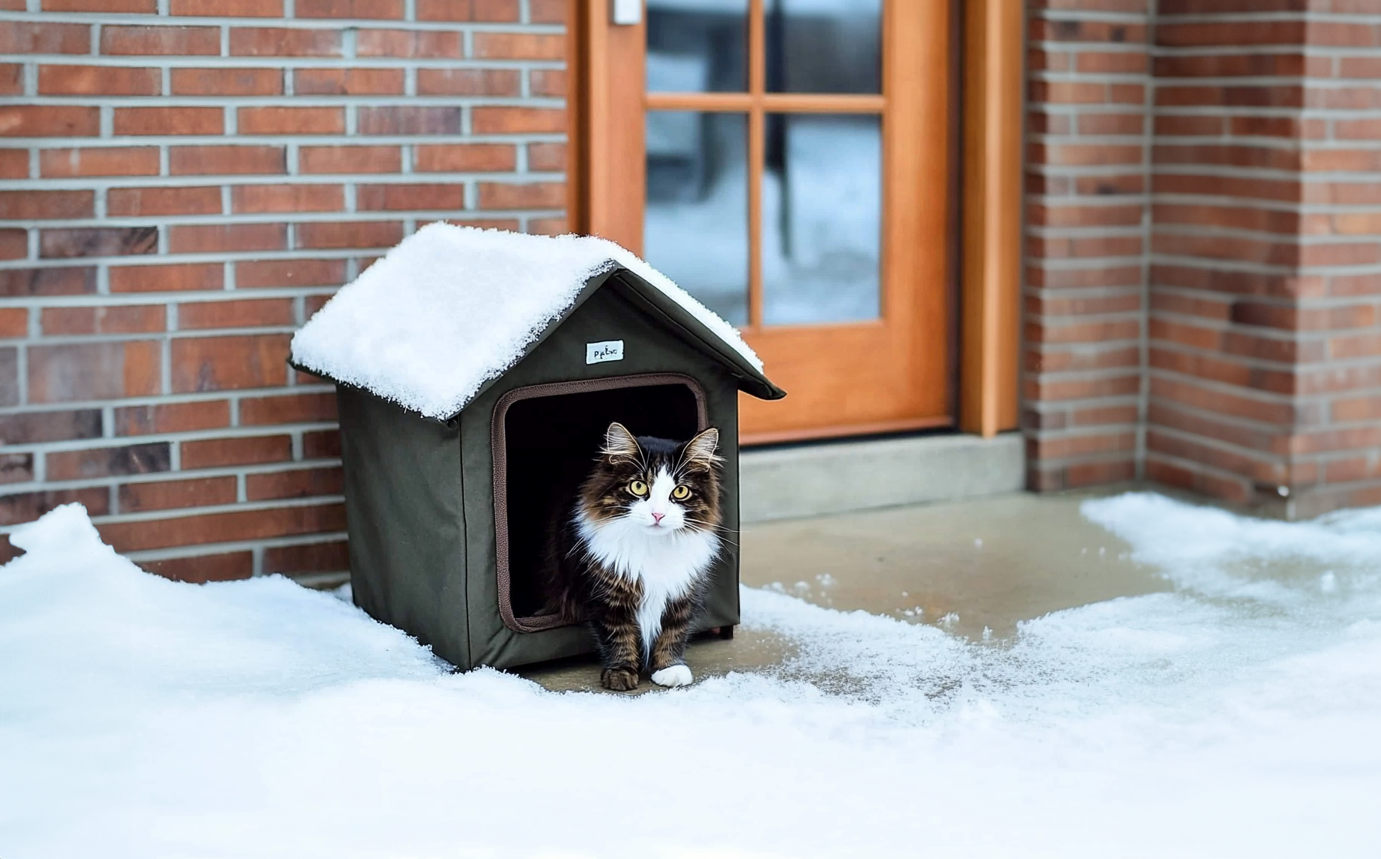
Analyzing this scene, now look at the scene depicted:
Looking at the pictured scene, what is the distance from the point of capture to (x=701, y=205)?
12.3ft

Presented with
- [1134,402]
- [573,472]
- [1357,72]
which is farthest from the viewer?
[1134,402]

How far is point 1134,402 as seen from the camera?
4.25m

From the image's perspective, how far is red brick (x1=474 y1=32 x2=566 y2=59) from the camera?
3.27 meters

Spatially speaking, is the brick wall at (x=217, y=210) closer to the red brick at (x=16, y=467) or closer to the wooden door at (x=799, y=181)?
the red brick at (x=16, y=467)

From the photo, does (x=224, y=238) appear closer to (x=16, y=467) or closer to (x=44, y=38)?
(x=44, y=38)

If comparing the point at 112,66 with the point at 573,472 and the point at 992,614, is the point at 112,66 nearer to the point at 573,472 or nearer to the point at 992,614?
the point at 573,472

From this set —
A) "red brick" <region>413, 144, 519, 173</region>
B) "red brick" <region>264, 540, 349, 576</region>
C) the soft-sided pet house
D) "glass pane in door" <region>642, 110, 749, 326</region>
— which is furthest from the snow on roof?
"glass pane in door" <region>642, 110, 749, 326</region>

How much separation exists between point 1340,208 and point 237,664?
2.78m

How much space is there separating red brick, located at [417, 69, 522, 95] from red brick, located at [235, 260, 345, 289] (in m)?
0.40

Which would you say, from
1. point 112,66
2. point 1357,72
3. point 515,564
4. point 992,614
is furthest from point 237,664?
point 1357,72

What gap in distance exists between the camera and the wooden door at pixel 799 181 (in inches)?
144

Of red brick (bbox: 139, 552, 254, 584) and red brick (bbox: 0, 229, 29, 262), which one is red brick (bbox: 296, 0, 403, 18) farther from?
red brick (bbox: 139, 552, 254, 584)

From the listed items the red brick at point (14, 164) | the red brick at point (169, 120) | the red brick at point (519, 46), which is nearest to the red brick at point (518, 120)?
the red brick at point (519, 46)

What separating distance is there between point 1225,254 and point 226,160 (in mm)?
2430
